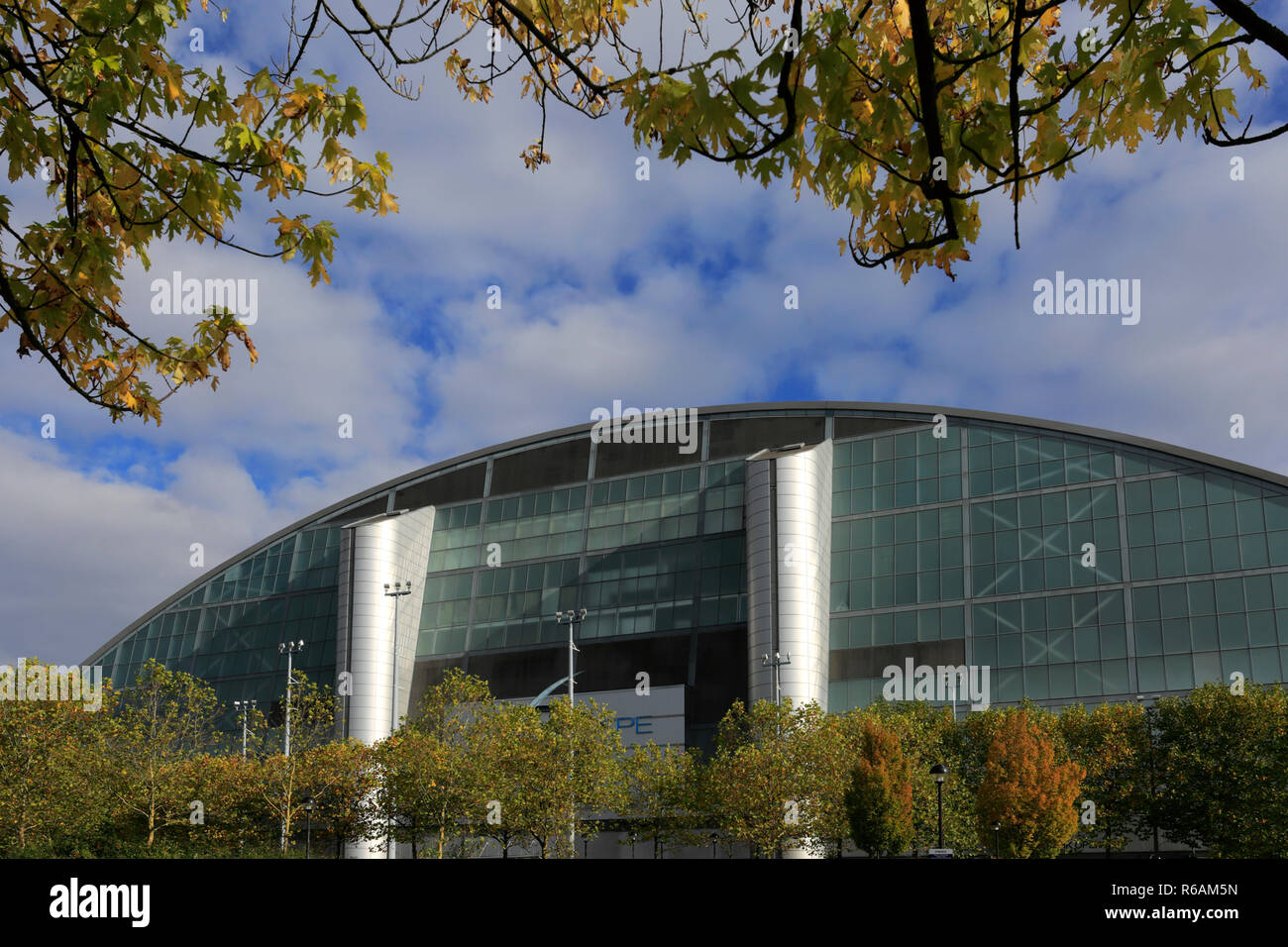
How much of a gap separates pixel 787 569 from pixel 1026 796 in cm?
2100

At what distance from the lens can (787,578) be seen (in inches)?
2522

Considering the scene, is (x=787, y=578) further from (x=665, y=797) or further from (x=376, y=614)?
(x=376, y=614)

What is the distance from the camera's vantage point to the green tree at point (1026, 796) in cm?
4600

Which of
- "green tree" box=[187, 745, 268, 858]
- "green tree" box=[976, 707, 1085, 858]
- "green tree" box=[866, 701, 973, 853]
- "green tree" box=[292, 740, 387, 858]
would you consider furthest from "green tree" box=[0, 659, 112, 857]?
"green tree" box=[976, 707, 1085, 858]

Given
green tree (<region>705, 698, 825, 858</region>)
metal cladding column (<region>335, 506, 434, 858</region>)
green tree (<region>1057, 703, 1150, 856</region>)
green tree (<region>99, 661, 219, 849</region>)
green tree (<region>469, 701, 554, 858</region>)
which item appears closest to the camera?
green tree (<region>705, 698, 825, 858</region>)

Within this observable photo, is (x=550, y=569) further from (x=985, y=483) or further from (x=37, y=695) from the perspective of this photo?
(x=37, y=695)

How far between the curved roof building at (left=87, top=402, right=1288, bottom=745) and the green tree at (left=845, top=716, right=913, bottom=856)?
1301 centimetres

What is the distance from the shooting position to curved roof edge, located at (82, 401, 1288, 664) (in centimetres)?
6128

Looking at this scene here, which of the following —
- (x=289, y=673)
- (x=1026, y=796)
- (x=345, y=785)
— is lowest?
(x=1026, y=796)

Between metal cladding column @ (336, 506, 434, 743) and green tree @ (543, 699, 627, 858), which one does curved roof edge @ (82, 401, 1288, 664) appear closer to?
metal cladding column @ (336, 506, 434, 743)

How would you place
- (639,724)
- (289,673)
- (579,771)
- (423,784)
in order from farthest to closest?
1. (639,724)
2. (289,673)
3. (579,771)
4. (423,784)

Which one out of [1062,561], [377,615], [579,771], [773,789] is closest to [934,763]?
[773,789]

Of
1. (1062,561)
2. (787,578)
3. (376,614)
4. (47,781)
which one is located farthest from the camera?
(376,614)
